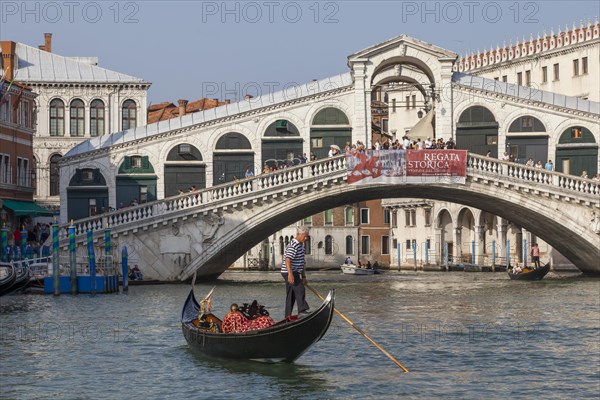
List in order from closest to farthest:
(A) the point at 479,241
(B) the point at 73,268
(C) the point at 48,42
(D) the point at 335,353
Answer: (D) the point at 335,353 < (B) the point at 73,268 < (C) the point at 48,42 < (A) the point at 479,241

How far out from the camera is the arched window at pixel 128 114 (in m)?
47.0

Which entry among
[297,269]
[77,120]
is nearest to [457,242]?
[77,120]

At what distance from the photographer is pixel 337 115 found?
3794 cm

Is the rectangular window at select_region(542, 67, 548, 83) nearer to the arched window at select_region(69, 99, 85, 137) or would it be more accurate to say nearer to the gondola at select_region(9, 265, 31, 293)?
the arched window at select_region(69, 99, 85, 137)

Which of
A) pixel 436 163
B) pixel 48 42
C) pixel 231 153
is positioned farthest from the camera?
pixel 48 42

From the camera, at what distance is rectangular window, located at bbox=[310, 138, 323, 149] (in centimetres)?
3800

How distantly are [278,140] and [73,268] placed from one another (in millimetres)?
9257

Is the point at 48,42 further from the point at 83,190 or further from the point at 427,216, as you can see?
the point at 427,216

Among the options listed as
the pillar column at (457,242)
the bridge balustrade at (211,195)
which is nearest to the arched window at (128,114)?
the bridge balustrade at (211,195)

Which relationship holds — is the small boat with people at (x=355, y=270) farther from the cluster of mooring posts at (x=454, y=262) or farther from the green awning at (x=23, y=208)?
the green awning at (x=23, y=208)

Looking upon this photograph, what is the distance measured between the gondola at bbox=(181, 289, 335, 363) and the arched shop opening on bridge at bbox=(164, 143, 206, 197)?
19.8 m

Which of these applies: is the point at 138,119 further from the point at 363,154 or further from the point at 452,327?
the point at 452,327

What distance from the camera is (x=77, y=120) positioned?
153 feet

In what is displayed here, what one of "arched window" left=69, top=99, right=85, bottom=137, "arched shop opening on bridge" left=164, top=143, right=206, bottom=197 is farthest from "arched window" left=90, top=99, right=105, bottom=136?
"arched shop opening on bridge" left=164, top=143, right=206, bottom=197
